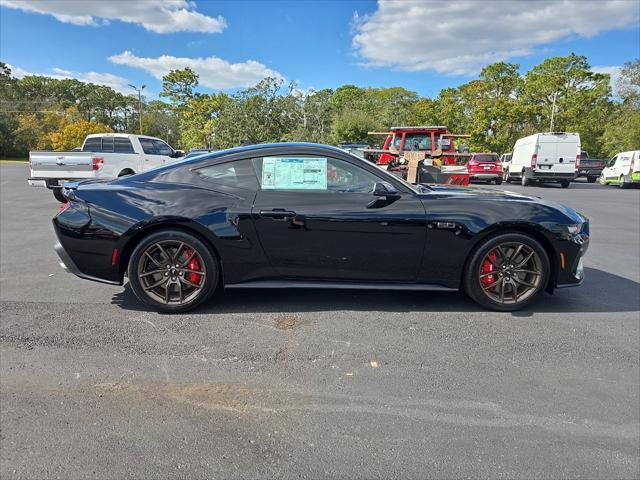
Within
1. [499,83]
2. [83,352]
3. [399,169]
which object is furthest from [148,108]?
[83,352]

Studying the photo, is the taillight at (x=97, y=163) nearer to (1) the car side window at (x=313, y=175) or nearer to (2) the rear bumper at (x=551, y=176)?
(1) the car side window at (x=313, y=175)

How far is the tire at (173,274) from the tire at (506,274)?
2273 millimetres

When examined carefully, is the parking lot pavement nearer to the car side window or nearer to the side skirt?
the side skirt

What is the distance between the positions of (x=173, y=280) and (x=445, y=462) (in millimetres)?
2614

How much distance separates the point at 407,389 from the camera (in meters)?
2.54

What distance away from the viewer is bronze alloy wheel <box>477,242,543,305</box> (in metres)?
3.65

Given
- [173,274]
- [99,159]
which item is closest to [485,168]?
[99,159]

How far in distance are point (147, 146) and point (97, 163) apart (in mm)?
2420

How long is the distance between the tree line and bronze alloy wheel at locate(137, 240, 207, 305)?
20876mm

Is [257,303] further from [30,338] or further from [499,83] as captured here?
[499,83]

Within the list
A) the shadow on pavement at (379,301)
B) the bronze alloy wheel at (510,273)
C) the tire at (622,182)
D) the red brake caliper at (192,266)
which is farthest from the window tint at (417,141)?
the tire at (622,182)

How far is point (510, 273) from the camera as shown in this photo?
3684 mm

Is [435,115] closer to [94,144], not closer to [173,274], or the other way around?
[94,144]

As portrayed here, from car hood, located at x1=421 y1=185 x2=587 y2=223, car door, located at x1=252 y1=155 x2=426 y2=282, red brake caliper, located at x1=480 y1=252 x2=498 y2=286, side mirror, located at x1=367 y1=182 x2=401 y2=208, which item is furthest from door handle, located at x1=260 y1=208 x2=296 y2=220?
red brake caliper, located at x1=480 y1=252 x2=498 y2=286
